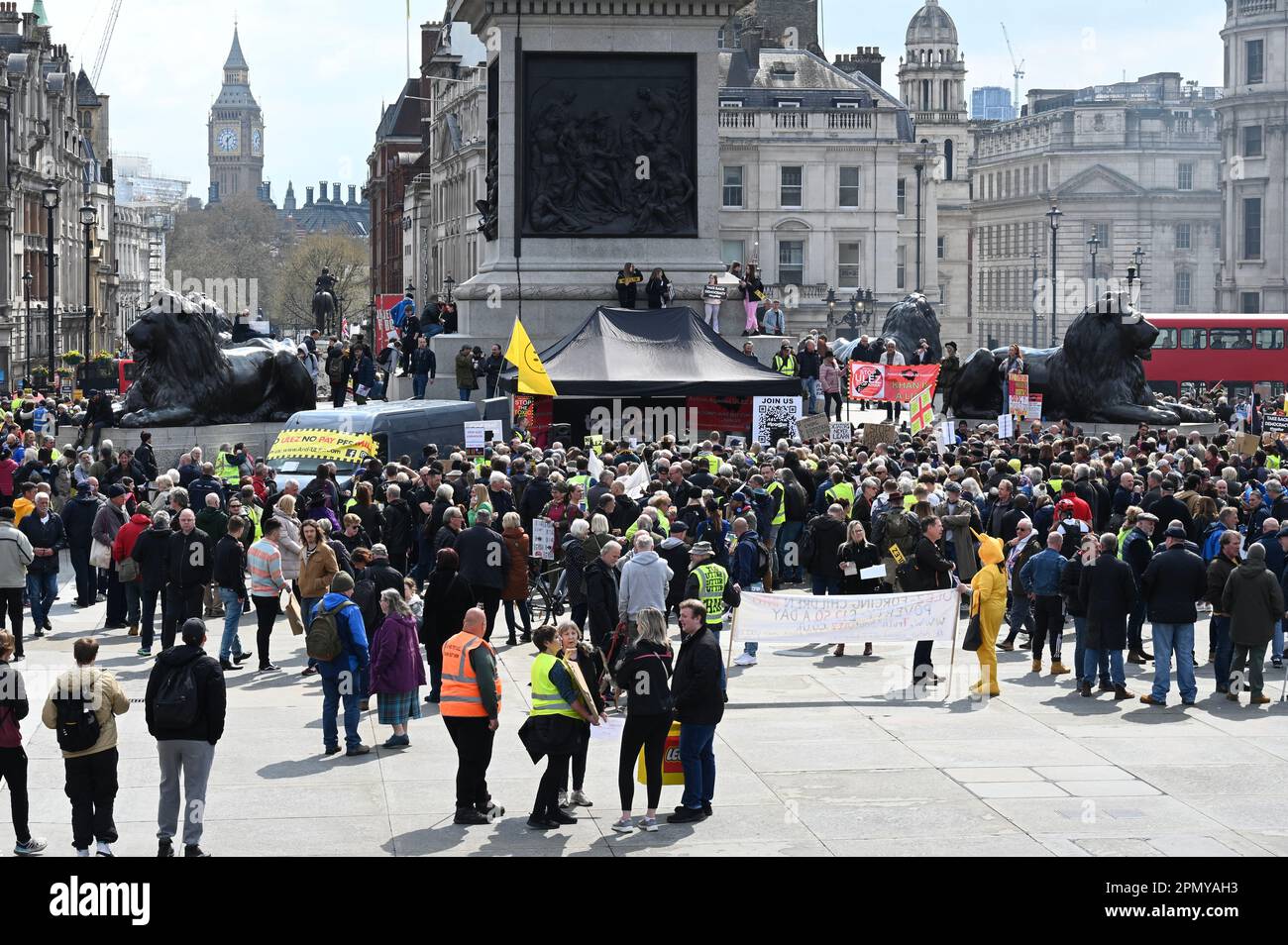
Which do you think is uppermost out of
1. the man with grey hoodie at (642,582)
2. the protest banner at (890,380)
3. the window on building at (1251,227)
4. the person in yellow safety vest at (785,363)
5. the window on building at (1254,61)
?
the window on building at (1254,61)

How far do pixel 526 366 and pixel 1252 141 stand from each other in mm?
99008

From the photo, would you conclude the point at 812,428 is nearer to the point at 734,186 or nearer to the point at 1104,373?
the point at 1104,373

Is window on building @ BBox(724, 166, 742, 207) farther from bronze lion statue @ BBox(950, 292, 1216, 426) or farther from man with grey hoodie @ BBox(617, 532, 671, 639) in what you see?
man with grey hoodie @ BBox(617, 532, 671, 639)

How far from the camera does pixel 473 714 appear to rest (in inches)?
540

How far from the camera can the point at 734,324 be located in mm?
38812

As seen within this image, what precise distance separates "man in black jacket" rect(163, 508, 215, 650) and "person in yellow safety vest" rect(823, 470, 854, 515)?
7181mm

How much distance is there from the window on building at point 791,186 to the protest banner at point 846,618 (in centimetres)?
8061

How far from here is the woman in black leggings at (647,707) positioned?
1354 centimetres

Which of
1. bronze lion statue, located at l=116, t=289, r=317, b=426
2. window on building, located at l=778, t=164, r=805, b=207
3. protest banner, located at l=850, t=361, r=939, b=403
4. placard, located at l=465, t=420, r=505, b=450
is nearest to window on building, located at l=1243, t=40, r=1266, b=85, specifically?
window on building, located at l=778, t=164, r=805, b=207

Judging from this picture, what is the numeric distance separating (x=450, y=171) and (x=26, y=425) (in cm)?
6966

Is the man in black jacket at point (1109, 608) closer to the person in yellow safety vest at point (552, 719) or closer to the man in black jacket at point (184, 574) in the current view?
the person in yellow safety vest at point (552, 719)

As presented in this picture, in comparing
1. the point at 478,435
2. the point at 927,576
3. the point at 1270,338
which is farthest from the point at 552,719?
the point at 1270,338

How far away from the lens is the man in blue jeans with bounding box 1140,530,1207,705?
1783cm

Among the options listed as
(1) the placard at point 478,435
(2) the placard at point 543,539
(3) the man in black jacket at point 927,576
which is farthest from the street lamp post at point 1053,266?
(3) the man in black jacket at point 927,576
